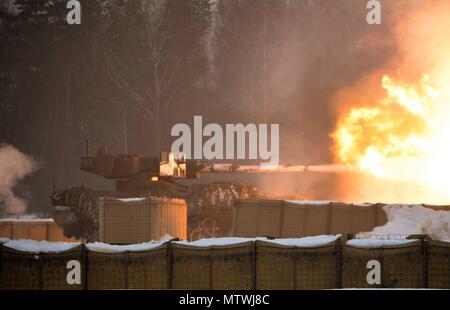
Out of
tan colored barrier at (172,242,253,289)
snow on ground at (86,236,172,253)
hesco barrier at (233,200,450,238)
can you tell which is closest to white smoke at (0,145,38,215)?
hesco barrier at (233,200,450,238)

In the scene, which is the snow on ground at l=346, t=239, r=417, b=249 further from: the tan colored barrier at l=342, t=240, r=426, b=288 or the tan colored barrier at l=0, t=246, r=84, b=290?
the tan colored barrier at l=0, t=246, r=84, b=290

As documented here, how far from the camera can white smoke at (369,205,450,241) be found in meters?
33.3

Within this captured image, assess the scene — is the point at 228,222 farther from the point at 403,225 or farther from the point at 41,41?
the point at 41,41

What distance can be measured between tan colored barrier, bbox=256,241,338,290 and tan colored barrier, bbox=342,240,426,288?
36 cm

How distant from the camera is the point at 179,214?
35.1 meters

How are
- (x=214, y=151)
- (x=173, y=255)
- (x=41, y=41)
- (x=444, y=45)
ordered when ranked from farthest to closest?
(x=41, y=41)
(x=214, y=151)
(x=444, y=45)
(x=173, y=255)

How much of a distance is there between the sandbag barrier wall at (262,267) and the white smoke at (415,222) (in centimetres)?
768

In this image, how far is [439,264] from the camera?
25484mm

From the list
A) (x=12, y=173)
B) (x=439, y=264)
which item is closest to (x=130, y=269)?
(x=439, y=264)

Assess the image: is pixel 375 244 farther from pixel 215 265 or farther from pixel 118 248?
pixel 118 248

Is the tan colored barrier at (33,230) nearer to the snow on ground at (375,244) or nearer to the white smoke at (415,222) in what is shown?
the white smoke at (415,222)

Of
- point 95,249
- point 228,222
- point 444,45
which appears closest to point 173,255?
point 95,249

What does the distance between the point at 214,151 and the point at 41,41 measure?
13700mm

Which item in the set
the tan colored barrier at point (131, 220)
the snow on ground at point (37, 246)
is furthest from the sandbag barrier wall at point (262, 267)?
the tan colored barrier at point (131, 220)
